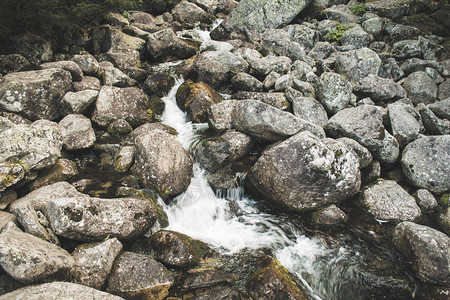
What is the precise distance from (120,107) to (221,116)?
3515 mm

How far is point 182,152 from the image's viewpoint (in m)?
7.59

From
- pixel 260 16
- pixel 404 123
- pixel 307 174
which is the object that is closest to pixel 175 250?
pixel 307 174

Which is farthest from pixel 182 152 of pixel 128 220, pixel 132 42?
pixel 132 42

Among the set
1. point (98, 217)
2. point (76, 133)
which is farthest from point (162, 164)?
point (76, 133)

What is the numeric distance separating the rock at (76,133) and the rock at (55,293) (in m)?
4.84

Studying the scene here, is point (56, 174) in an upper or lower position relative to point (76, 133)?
lower

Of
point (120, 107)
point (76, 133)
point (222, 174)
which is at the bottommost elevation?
point (222, 174)

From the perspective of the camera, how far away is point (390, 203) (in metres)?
7.16

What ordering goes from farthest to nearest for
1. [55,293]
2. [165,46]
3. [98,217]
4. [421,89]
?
[165,46], [421,89], [98,217], [55,293]

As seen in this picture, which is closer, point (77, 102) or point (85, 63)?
point (77, 102)

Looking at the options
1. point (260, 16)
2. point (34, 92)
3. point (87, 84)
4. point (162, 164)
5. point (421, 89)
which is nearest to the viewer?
point (162, 164)

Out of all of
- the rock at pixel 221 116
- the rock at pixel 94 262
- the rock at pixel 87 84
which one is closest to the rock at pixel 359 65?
the rock at pixel 221 116

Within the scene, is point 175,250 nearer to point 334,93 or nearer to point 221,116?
point 221,116

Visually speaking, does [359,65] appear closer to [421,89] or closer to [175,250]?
[421,89]
